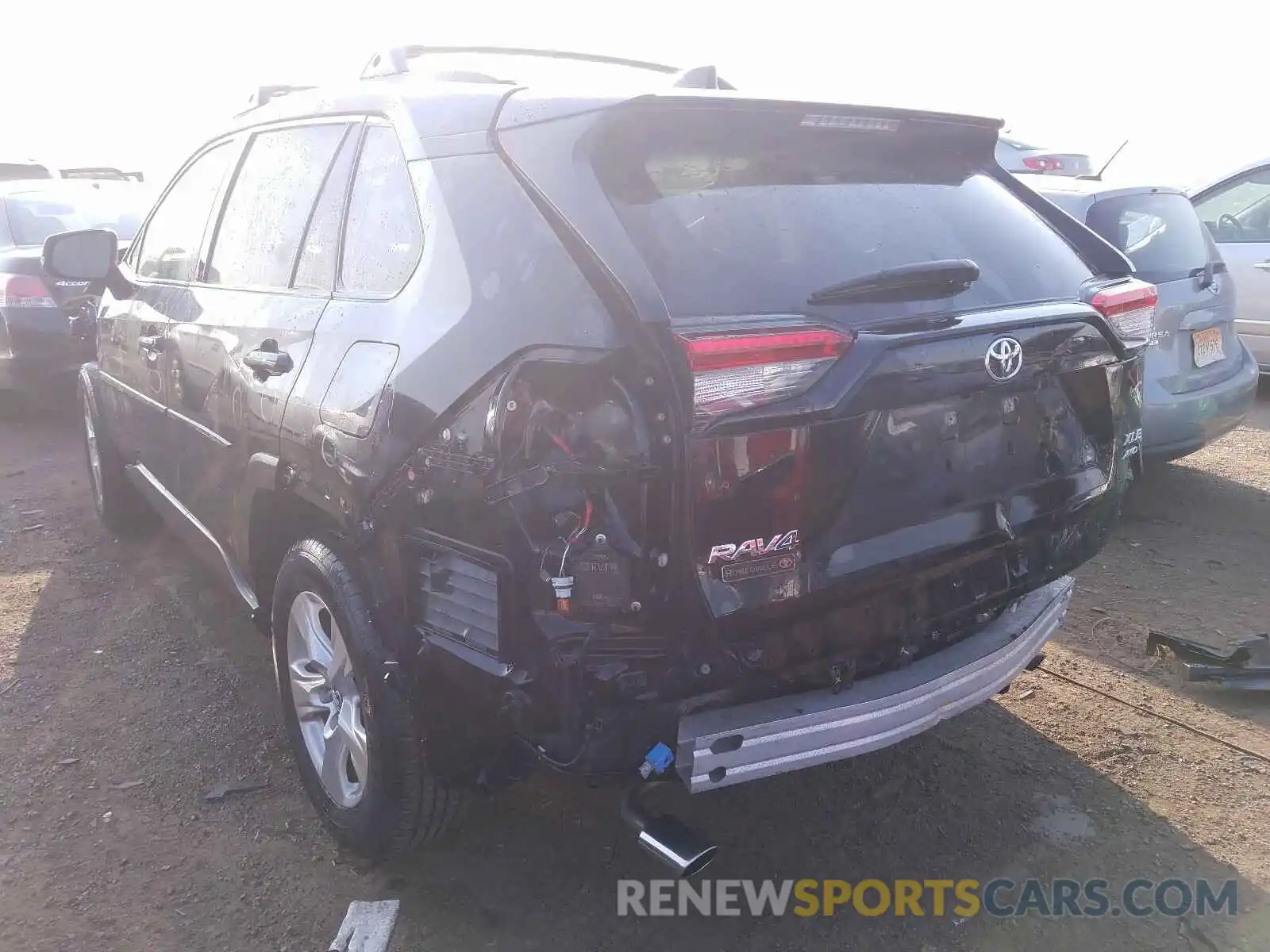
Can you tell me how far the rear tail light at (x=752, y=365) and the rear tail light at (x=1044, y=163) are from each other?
10.8 meters

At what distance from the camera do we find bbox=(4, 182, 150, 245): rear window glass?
7.55 metres

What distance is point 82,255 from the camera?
4309 millimetres

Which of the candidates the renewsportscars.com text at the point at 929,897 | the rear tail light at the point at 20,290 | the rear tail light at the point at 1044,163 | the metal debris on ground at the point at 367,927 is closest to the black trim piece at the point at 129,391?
the metal debris on ground at the point at 367,927

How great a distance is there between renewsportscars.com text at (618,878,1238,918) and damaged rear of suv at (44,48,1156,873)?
49 centimetres

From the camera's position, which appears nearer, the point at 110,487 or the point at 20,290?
the point at 110,487

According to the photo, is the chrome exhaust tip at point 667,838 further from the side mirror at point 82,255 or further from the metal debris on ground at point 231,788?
the side mirror at point 82,255

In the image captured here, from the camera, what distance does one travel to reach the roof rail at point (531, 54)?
2.71 metres

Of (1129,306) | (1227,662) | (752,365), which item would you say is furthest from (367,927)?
(1227,662)

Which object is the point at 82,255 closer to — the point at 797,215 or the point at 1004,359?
the point at 797,215

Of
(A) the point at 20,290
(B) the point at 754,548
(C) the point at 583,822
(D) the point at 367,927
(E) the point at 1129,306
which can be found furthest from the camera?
(A) the point at 20,290

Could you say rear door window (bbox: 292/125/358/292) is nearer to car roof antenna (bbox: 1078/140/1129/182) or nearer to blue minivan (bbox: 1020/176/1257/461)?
blue minivan (bbox: 1020/176/1257/461)

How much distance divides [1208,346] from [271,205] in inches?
175

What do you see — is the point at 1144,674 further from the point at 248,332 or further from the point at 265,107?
the point at 265,107

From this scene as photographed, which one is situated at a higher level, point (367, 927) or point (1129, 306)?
point (1129, 306)
